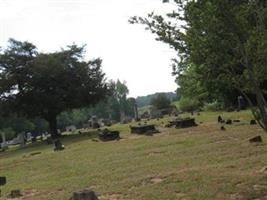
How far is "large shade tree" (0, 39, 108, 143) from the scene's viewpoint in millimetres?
44344

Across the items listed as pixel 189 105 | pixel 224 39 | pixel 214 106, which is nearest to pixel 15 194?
pixel 224 39

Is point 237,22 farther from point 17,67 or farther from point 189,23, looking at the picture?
point 17,67

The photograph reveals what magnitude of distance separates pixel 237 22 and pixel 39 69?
3608 centimetres

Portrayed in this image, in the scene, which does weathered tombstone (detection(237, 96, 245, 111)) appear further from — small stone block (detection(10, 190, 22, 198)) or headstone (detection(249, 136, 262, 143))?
small stone block (detection(10, 190, 22, 198))

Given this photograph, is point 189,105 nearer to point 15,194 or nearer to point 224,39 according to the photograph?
point 15,194

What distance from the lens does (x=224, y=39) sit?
33.0ft

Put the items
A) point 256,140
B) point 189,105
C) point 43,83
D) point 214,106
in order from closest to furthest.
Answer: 1. point 256,140
2. point 43,83
3. point 214,106
4. point 189,105

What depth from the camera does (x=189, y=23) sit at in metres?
10.4

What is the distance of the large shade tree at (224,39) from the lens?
9.89 meters

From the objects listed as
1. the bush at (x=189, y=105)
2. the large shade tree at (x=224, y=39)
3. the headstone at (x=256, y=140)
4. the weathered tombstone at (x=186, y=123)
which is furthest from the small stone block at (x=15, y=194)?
the bush at (x=189, y=105)

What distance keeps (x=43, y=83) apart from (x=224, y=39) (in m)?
36.2

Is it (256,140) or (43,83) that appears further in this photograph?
(43,83)

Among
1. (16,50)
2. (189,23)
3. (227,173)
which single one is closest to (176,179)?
(227,173)

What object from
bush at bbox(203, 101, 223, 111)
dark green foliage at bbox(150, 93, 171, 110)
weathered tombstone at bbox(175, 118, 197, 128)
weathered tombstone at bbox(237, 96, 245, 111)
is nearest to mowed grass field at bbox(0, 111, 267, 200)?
weathered tombstone at bbox(175, 118, 197, 128)
